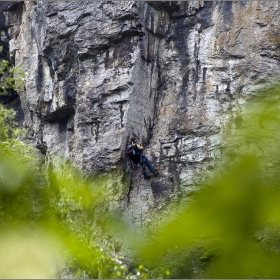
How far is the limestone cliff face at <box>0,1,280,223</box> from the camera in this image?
24.2 meters

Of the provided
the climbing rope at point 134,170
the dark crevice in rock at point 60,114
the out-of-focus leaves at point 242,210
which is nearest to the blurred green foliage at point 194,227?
the out-of-focus leaves at point 242,210

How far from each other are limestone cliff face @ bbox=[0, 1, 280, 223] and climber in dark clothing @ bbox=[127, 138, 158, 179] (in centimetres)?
43

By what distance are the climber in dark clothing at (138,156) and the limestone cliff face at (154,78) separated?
426mm

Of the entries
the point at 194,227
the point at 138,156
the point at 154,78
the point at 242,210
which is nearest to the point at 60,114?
the point at 154,78

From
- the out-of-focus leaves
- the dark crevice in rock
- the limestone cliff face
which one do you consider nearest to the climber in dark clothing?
the limestone cliff face

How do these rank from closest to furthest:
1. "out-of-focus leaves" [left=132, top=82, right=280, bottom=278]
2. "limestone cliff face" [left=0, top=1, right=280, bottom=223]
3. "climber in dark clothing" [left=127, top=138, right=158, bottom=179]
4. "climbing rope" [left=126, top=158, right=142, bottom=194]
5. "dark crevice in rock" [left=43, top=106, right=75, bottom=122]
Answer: "out-of-focus leaves" [left=132, top=82, right=280, bottom=278] → "climber in dark clothing" [left=127, top=138, right=158, bottom=179] → "limestone cliff face" [left=0, top=1, right=280, bottom=223] → "climbing rope" [left=126, top=158, right=142, bottom=194] → "dark crevice in rock" [left=43, top=106, right=75, bottom=122]

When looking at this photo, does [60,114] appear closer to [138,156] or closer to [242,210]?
[138,156]

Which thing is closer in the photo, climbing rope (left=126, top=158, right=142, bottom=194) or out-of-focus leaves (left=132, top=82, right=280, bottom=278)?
out-of-focus leaves (left=132, top=82, right=280, bottom=278)

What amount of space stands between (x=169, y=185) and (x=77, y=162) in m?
4.37

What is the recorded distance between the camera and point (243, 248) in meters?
21.8

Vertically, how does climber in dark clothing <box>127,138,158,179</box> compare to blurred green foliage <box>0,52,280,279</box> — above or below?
above

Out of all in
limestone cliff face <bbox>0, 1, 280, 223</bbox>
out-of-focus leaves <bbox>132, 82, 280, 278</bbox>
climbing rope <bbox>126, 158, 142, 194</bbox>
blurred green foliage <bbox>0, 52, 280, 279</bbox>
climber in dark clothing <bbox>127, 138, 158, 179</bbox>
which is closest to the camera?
out-of-focus leaves <bbox>132, 82, 280, 278</bbox>

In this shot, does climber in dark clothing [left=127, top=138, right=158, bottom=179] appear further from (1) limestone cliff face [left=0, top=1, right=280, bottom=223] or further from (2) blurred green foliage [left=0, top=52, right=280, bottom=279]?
(2) blurred green foliage [left=0, top=52, right=280, bottom=279]

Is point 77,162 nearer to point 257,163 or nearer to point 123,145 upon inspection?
point 123,145
